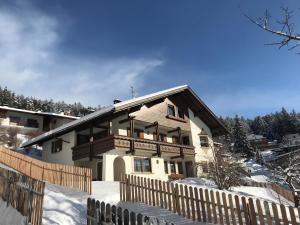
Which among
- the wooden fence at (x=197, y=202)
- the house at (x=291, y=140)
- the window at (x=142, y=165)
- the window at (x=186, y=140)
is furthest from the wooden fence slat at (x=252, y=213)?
the house at (x=291, y=140)

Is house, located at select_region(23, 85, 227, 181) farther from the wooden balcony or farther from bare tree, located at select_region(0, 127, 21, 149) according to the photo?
bare tree, located at select_region(0, 127, 21, 149)

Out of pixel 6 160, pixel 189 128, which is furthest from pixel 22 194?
pixel 189 128

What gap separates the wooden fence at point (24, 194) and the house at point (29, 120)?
126ft

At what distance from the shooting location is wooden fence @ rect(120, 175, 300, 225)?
7984mm

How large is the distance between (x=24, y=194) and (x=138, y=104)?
16.2m

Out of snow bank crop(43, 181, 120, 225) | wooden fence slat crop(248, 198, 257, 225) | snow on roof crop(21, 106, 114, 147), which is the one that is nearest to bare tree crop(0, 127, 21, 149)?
snow on roof crop(21, 106, 114, 147)

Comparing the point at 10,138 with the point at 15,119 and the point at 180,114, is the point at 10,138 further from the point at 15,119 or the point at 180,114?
the point at 180,114

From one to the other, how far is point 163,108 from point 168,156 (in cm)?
515

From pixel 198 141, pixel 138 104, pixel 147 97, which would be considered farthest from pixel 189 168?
pixel 138 104

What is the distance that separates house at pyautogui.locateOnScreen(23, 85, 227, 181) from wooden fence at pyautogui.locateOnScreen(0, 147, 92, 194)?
5.80 meters

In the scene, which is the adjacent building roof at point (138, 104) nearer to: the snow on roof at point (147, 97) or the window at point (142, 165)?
Result: the snow on roof at point (147, 97)

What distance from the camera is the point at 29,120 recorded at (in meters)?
49.4

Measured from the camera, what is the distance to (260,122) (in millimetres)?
125188

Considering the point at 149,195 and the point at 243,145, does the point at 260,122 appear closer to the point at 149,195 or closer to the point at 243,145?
the point at 243,145
